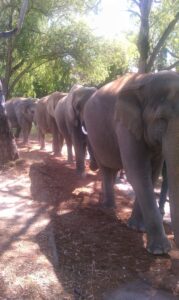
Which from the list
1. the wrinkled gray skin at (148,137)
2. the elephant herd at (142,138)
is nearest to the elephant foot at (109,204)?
the elephant herd at (142,138)

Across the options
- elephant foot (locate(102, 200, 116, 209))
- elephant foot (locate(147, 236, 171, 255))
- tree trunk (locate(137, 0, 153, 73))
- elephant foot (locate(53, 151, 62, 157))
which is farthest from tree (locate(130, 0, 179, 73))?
elephant foot (locate(147, 236, 171, 255))

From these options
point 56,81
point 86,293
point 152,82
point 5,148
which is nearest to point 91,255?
point 86,293

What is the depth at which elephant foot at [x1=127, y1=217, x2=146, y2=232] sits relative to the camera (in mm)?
6598

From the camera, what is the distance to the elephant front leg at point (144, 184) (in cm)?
562

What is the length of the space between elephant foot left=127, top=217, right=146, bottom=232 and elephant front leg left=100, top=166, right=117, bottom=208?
126cm

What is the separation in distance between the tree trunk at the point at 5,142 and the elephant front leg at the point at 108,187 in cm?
337

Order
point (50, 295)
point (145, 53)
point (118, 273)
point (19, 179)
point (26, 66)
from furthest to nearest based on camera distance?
point (26, 66) < point (145, 53) < point (19, 179) < point (118, 273) < point (50, 295)

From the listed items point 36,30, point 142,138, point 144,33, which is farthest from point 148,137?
point 36,30

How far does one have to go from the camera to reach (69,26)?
22.5m

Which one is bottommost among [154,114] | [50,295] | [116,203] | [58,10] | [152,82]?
[116,203]

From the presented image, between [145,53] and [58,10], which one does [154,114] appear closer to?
[145,53]

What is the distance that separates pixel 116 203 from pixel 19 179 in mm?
2402

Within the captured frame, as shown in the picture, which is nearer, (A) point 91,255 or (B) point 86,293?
(B) point 86,293

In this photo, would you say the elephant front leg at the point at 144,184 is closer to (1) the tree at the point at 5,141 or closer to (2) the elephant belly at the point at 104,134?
(2) the elephant belly at the point at 104,134
